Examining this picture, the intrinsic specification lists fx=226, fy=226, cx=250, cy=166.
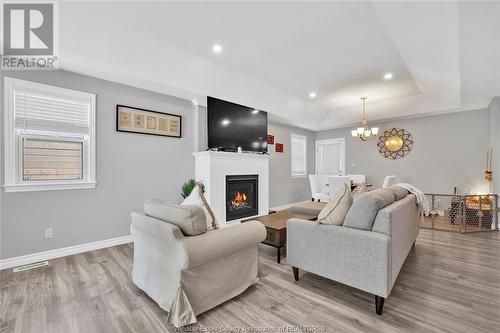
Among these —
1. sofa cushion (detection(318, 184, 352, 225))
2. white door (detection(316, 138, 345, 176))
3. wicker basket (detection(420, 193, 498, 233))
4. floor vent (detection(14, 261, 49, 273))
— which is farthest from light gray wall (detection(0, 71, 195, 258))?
wicker basket (detection(420, 193, 498, 233))

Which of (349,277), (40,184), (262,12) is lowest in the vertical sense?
(349,277)

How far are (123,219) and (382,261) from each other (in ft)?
11.4

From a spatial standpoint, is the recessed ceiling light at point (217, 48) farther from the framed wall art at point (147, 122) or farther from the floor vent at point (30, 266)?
the floor vent at point (30, 266)

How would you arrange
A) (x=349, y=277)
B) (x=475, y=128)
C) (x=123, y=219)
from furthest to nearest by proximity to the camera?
(x=475, y=128) < (x=123, y=219) < (x=349, y=277)

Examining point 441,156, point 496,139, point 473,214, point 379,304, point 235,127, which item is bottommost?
point 379,304

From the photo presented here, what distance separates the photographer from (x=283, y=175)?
6.37 metres

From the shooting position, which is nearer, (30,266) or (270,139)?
(30,266)

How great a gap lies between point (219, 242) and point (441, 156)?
6150 mm

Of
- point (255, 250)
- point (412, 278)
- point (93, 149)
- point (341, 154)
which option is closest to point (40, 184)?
point (93, 149)

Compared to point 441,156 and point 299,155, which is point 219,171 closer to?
point 299,155

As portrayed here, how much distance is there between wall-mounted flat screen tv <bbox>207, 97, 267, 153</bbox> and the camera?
422 centimetres

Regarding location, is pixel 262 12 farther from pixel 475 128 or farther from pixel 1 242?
pixel 475 128

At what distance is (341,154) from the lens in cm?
705

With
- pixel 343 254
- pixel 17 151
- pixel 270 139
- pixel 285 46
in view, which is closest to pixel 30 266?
pixel 17 151
